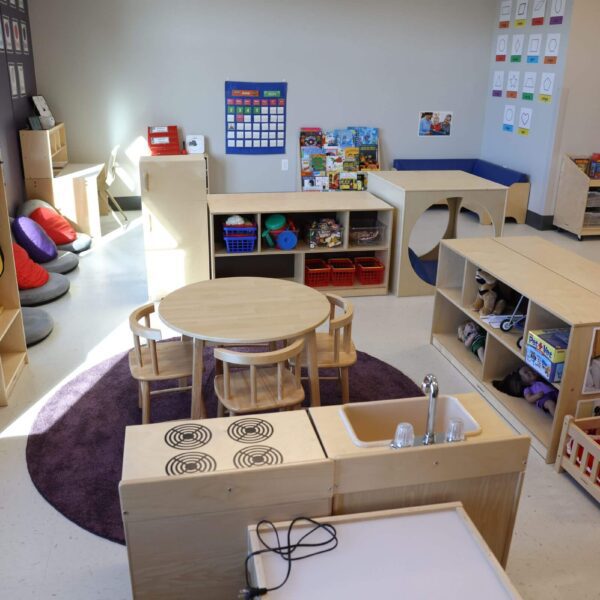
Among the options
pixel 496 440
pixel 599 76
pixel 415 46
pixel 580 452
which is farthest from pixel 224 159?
pixel 496 440

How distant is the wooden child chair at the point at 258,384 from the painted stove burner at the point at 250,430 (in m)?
0.51

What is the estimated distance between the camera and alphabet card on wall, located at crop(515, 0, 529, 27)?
7.19m

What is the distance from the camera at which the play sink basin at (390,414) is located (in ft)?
7.35

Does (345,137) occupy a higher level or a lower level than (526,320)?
higher

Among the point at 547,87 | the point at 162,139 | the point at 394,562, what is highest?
the point at 547,87

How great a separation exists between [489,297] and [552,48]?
14.3ft

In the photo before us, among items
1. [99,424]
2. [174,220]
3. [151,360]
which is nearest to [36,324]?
[174,220]

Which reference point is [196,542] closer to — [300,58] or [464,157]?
[300,58]

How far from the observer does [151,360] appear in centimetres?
317

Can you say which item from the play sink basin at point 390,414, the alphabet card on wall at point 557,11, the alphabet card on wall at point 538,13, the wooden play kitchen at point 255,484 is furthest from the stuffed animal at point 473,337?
the alphabet card on wall at point 538,13

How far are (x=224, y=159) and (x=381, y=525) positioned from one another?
20.5 ft

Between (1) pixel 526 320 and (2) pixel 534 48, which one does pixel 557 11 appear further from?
(1) pixel 526 320

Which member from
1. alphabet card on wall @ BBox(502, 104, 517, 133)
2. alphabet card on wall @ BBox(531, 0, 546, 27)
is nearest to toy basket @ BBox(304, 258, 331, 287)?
alphabet card on wall @ BBox(502, 104, 517, 133)

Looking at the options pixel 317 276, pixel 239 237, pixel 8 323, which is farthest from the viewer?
pixel 317 276
